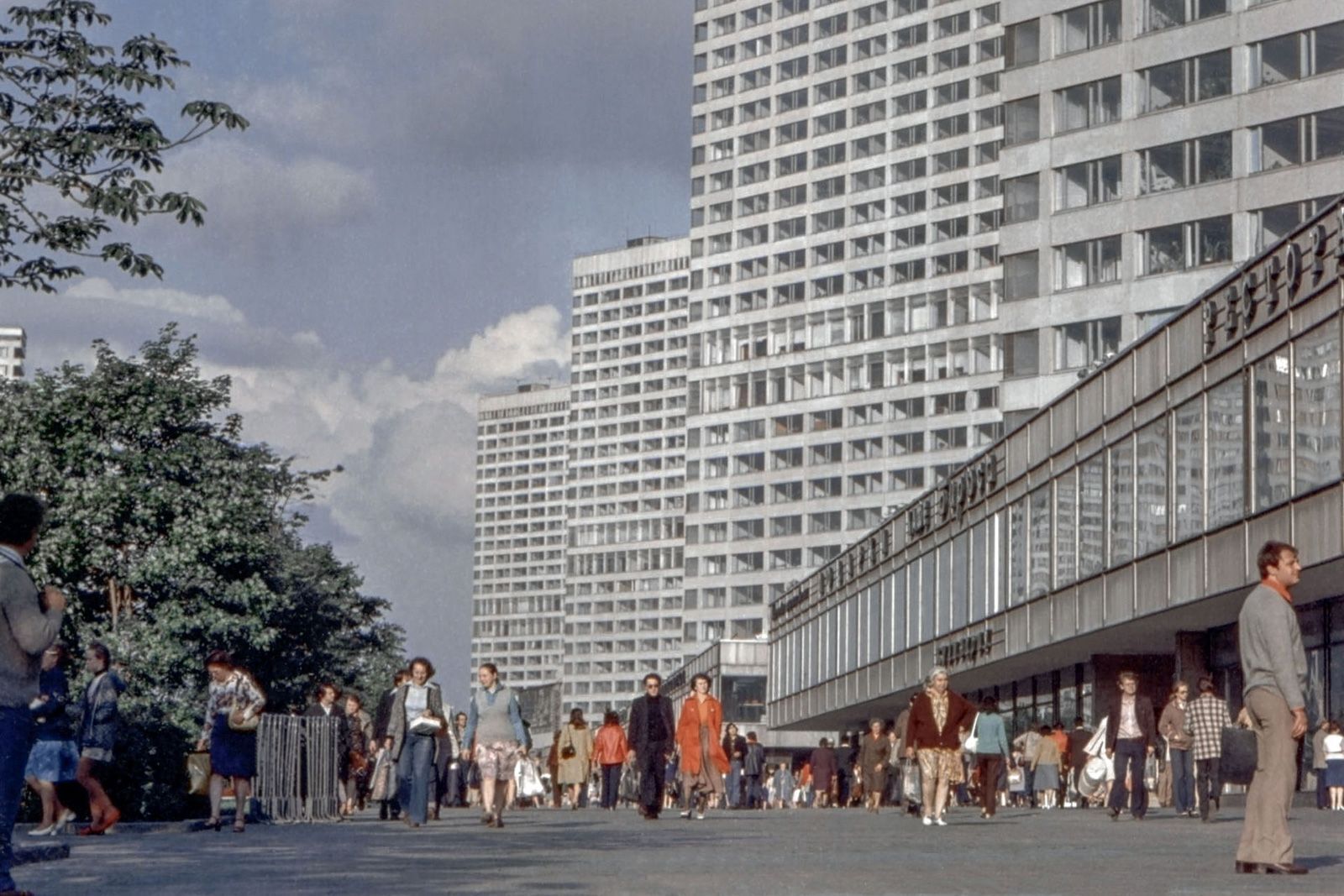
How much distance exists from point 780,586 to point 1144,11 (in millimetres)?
83414

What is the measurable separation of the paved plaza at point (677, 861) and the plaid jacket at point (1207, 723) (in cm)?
148

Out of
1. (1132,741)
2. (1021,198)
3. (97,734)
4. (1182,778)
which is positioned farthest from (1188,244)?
(97,734)

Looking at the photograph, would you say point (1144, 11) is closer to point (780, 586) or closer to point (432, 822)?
point (432, 822)

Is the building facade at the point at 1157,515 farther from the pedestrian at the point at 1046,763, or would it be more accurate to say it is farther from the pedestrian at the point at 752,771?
the pedestrian at the point at 752,771

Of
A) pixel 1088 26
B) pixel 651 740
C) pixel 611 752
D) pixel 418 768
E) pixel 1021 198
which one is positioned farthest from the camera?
pixel 1021 198

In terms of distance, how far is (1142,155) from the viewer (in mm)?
63656

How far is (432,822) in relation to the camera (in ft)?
85.3

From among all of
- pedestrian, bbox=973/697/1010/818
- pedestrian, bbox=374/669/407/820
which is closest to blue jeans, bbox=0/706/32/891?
pedestrian, bbox=374/669/407/820

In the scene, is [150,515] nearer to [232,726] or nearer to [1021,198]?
[232,726]

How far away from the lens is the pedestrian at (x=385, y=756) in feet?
81.4

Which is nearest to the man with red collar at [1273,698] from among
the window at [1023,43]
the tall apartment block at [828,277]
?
the window at [1023,43]

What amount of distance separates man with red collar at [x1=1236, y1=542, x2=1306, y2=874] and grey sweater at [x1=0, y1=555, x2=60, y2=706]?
6.68m

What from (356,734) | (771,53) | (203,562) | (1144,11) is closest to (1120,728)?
(356,734)

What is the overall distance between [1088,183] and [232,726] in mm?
48336
